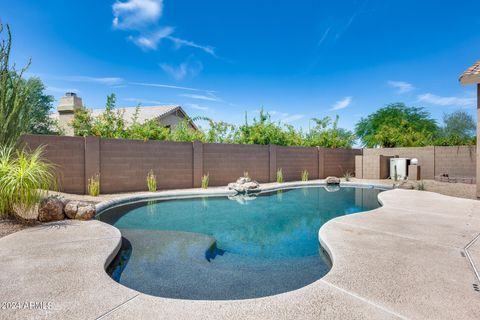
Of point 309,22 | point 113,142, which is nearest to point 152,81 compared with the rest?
point 113,142

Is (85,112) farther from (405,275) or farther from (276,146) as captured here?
(405,275)

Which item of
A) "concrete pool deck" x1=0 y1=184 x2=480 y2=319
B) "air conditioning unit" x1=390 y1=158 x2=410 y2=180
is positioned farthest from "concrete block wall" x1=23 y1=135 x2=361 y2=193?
"concrete pool deck" x1=0 y1=184 x2=480 y2=319

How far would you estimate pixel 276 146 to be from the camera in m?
12.2

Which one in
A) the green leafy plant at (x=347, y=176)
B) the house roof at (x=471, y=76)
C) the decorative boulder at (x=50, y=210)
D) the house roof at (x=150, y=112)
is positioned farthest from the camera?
the house roof at (x=150, y=112)

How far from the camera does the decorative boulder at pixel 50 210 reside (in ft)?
14.5

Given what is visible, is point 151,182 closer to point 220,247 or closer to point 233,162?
point 233,162

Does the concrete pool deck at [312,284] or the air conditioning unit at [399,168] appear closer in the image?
the concrete pool deck at [312,284]

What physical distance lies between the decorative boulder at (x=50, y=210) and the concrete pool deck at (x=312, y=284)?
0.64 metres

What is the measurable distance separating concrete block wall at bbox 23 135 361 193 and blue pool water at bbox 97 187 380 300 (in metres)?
2.01

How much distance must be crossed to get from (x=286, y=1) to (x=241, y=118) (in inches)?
213

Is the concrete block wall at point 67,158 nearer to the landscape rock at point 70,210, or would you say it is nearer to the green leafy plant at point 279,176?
the landscape rock at point 70,210

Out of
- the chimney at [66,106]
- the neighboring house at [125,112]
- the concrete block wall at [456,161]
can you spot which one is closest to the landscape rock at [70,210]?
the neighboring house at [125,112]

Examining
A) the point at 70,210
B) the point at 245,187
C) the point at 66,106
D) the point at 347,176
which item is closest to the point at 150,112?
the point at 66,106

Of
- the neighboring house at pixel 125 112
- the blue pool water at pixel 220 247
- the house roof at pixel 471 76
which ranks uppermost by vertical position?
the neighboring house at pixel 125 112
